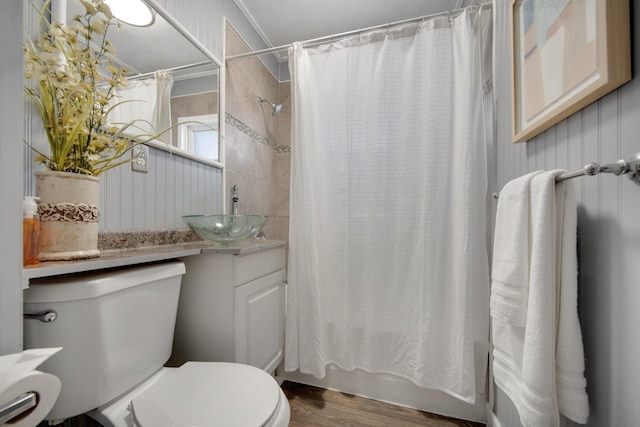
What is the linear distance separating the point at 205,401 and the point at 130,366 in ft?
0.84

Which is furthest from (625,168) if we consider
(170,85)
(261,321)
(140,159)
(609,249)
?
(170,85)

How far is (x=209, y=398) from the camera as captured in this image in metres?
0.81

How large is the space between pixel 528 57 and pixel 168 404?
1554 mm

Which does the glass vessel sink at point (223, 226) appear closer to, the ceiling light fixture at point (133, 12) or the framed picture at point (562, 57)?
the ceiling light fixture at point (133, 12)

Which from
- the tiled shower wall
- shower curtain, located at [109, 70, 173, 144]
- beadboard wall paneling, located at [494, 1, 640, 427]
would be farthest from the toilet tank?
beadboard wall paneling, located at [494, 1, 640, 427]

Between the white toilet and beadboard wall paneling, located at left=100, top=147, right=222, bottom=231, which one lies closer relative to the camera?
the white toilet

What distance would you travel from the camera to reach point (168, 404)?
788 mm

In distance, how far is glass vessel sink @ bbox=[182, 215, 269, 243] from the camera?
1.25m

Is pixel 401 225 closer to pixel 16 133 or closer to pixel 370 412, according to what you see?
pixel 370 412

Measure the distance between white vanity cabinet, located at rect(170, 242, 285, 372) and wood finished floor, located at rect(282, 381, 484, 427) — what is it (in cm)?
40

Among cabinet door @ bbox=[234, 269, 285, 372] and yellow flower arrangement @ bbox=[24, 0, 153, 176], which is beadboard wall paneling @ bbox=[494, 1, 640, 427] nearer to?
cabinet door @ bbox=[234, 269, 285, 372]

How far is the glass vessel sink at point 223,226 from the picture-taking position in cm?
125

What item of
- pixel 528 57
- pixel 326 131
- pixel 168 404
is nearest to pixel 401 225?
pixel 326 131

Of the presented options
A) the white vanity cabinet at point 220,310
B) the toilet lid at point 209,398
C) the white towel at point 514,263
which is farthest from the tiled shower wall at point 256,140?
the white towel at point 514,263
